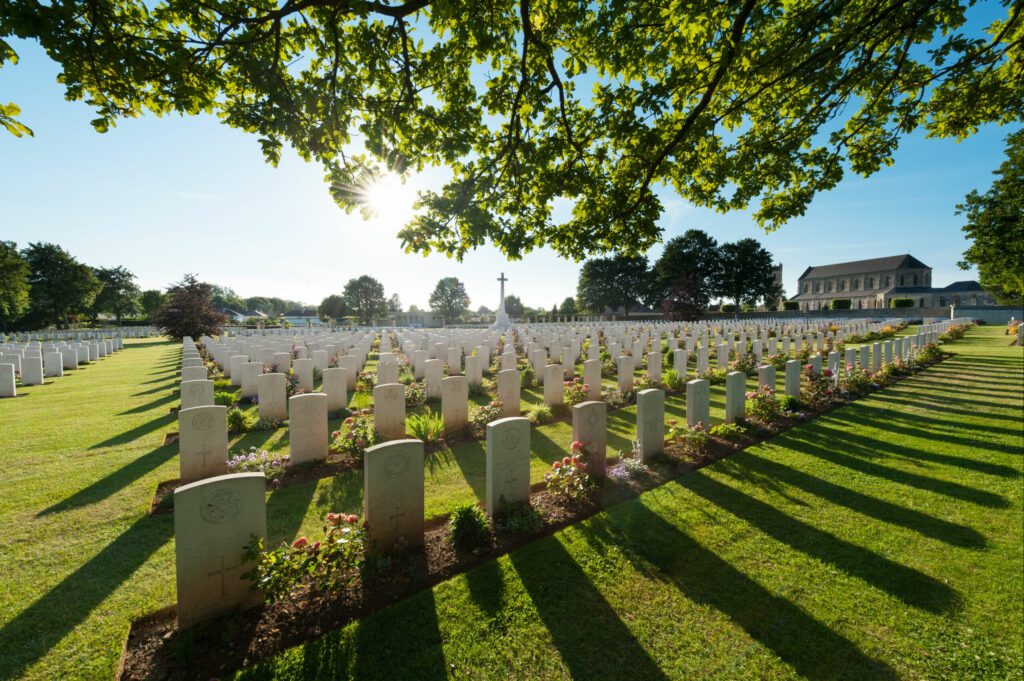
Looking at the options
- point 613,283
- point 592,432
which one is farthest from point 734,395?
point 613,283

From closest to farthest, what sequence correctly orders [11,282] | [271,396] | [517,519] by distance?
[517,519]
[271,396]
[11,282]

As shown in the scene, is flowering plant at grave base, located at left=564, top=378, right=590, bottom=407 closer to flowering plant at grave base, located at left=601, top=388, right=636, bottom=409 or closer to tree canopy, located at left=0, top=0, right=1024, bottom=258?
flowering plant at grave base, located at left=601, top=388, right=636, bottom=409

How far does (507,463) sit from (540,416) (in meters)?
3.72

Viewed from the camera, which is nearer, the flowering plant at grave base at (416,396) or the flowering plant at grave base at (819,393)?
the flowering plant at grave base at (819,393)

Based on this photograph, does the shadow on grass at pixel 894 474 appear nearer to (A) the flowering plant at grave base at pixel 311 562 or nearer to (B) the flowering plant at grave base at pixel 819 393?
(B) the flowering plant at grave base at pixel 819 393

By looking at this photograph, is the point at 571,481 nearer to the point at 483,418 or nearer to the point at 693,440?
the point at 693,440

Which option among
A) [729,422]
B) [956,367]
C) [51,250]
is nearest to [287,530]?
[729,422]

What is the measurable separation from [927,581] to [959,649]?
79 cm

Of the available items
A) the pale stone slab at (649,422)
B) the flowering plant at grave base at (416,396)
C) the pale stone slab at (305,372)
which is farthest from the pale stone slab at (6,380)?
the pale stone slab at (649,422)

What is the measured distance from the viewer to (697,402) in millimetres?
6559

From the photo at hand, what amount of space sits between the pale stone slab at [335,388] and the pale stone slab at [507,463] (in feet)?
18.1

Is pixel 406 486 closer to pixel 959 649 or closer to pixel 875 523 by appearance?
pixel 959 649

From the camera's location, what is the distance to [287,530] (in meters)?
4.04

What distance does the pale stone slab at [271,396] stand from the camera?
25.2 ft
